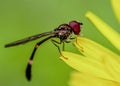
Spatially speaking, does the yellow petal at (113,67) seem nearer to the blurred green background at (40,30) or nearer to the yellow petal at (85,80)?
the yellow petal at (85,80)

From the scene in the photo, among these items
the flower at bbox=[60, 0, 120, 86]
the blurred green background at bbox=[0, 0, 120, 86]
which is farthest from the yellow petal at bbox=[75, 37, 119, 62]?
the blurred green background at bbox=[0, 0, 120, 86]

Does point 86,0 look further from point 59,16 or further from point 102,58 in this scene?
point 102,58

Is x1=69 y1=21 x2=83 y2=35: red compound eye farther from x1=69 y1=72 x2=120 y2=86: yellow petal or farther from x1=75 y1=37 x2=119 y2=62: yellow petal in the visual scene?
x1=69 y1=72 x2=120 y2=86: yellow petal

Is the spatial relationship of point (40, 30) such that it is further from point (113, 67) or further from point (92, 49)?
point (113, 67)

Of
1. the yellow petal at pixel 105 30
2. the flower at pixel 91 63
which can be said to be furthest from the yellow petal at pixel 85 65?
the yellow petal at pixel 105 30

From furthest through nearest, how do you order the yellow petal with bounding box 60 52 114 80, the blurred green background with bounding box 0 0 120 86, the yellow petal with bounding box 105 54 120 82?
1. the blurred green background with bounding box 0 0 120 86
2. the yellow petal with bounding box 60 52 114 80
3. the yellow petal with bounding box 105 54 120 82

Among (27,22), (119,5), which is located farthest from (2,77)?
(119,5)
